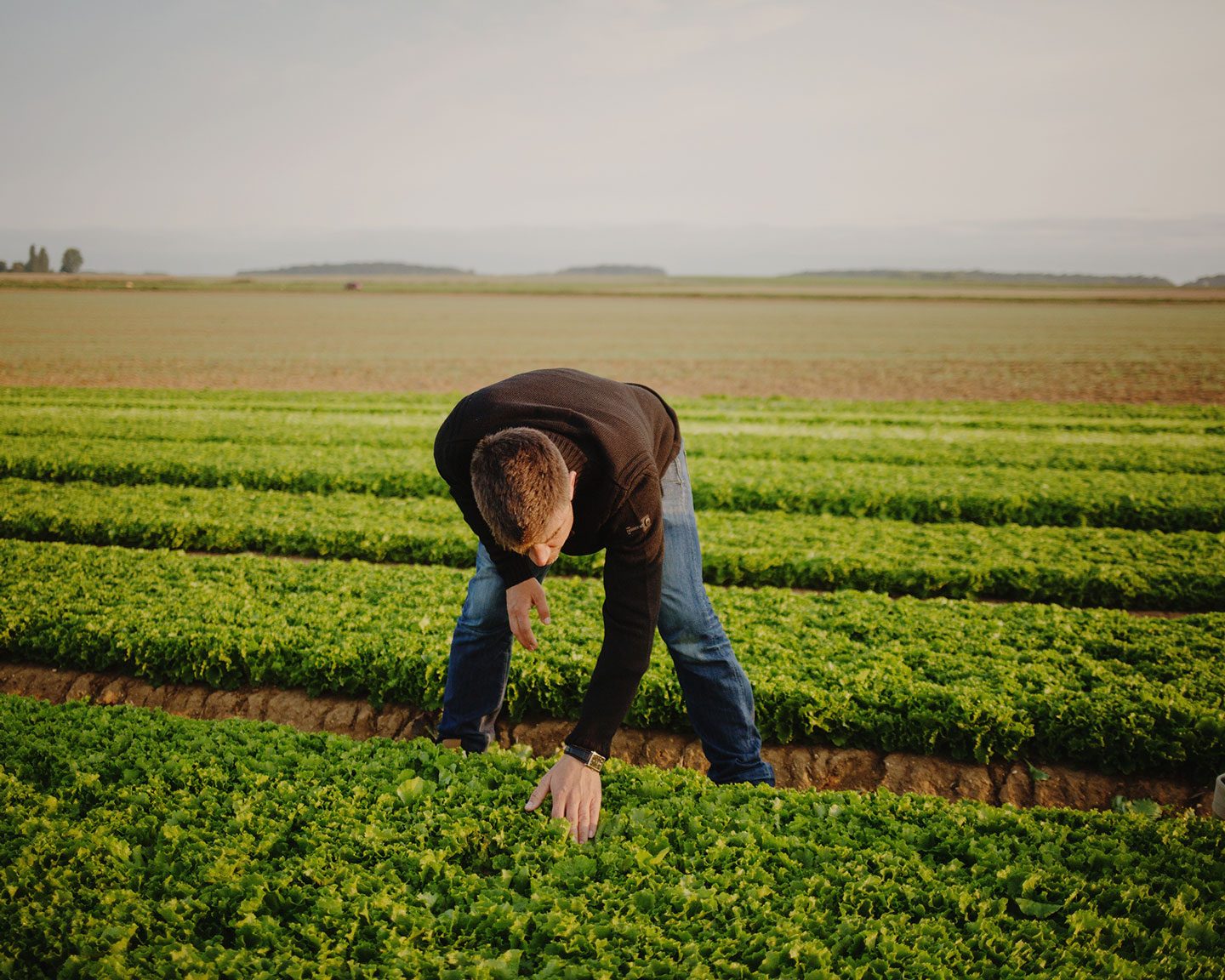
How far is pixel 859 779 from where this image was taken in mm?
5758

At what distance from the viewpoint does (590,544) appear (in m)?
3.48

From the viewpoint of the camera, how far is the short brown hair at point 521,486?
2.82 meters

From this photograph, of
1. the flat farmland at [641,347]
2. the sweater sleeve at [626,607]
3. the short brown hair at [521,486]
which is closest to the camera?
the short brown hair at [521,486]

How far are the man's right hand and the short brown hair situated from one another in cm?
106

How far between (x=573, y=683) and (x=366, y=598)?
103 inches

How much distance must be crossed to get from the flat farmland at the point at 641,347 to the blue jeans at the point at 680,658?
2571 centimetres

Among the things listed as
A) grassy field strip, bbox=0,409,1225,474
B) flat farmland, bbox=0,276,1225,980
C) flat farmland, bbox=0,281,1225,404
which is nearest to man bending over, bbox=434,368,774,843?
flat farmland, bbox=0,276,1225,980

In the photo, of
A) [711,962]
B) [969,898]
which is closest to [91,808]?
[711,962]

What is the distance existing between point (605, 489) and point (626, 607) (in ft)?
1.90

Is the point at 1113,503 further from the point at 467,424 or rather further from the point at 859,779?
the point at 467,424

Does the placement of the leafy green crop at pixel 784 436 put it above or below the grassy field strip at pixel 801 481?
above

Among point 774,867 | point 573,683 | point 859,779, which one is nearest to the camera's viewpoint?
point 774,867

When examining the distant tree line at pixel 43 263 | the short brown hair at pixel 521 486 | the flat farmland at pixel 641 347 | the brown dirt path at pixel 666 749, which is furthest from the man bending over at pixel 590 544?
the distant tree line at pixel 43 263

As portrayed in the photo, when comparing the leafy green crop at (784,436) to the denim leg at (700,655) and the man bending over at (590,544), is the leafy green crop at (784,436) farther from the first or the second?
the man bending over at (590,544)
